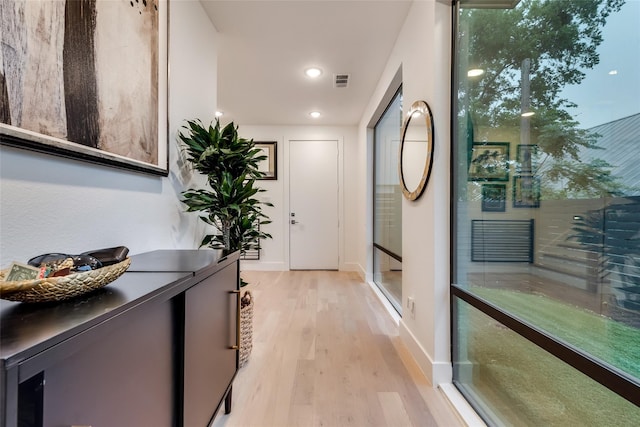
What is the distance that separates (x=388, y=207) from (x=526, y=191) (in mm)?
2280

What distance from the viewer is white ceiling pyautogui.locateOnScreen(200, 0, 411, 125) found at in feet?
6.84

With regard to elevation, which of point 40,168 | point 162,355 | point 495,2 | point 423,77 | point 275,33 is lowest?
point 162,355

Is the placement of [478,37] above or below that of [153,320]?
above

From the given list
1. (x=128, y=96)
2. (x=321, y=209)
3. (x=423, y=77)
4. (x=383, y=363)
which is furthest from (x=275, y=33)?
(x=321, y=209)

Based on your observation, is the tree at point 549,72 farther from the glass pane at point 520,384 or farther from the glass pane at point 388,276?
the glass pane at point 388,276

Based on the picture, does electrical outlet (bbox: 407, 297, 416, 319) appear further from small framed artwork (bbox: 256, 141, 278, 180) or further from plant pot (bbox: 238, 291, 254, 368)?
small framed artwork (bbox: 256, 141, 278, 180)

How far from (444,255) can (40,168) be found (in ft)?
6.08

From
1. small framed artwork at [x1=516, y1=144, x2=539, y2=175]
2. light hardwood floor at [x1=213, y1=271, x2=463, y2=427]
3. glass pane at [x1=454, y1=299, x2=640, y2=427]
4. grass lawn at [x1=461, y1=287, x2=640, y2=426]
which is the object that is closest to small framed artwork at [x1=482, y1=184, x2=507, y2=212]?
small framed artwork at [x1=516, y1=144, x2=539, y2=175]

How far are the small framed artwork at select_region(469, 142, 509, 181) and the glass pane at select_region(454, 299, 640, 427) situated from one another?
692 millimetres

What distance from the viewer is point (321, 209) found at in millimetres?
4988

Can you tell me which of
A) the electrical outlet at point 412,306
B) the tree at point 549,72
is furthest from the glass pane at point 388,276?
the tree at point 549,72

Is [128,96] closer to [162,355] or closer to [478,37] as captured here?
[162,355]

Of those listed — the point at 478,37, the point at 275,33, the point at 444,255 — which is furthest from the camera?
the point at 275,33

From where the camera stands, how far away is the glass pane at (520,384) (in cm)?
87
